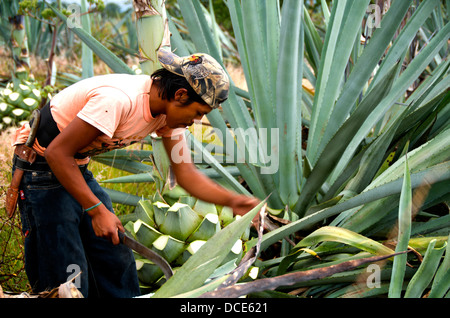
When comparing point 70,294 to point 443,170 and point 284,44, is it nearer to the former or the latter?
point 443,170

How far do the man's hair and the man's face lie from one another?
0.6 inches

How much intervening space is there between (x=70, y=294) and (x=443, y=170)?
4.02 ft

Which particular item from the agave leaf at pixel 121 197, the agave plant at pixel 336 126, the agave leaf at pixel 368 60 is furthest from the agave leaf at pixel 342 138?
the agave leaf at pixel 121 197

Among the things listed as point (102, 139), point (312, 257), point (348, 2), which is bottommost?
point (312, 257)

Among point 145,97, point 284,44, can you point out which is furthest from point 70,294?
point 284,44

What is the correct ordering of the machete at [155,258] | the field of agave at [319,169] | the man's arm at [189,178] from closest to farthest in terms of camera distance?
the machete at [155,258] → the field of agave at [319,169] → the man's arm at [189,178]

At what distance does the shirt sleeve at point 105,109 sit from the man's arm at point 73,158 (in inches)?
1.1

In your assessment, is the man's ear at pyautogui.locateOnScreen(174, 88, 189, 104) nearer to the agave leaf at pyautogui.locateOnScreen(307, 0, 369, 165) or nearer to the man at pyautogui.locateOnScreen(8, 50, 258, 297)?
the man at pyautogui.locateOnScreen(8, 50, 258, 297)

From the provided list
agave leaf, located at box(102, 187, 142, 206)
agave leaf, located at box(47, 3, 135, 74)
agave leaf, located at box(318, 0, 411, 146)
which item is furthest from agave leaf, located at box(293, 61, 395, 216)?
agave leaf, located at box(47, 3, 135, 74)

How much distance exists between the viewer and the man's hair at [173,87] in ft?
5.48

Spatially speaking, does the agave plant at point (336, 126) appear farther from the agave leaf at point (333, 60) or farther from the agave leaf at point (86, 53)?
the agave leaf at point (86, 53)

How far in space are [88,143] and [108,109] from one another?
0.12 meters

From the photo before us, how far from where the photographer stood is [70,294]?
3.64 ft

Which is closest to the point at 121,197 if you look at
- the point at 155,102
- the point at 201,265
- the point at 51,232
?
the point at 51,232
